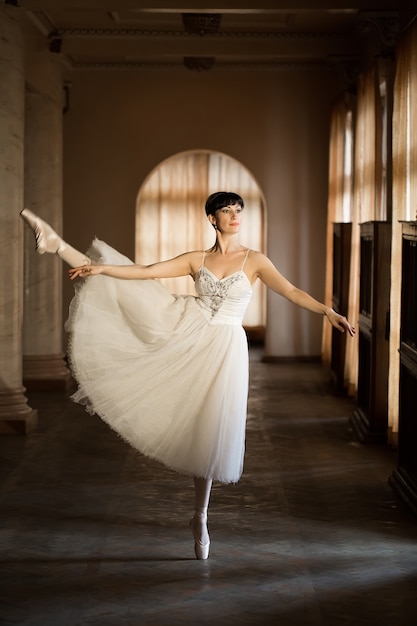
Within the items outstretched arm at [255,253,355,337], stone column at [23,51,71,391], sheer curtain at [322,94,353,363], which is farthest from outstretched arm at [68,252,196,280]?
sheer curtain at [322,94,353,363]

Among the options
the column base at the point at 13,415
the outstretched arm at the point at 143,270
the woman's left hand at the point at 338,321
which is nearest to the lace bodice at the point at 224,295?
the outstretched arm at the point at 143,270

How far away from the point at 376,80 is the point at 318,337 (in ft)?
18.4

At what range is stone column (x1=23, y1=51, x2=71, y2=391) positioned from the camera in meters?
12.0

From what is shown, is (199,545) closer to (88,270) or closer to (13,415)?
(88,270)

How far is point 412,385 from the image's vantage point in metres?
6.91

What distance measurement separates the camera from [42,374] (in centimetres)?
1215

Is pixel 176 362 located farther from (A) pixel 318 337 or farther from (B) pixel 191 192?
(B) pixel 191 192

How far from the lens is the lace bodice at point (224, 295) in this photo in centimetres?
555

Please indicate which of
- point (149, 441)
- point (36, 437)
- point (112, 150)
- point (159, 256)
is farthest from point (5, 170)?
point (159, 256)

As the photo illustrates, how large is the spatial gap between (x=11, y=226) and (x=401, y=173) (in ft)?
11.0

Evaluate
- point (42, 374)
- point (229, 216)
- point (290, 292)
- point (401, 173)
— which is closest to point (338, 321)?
point (290, 292)

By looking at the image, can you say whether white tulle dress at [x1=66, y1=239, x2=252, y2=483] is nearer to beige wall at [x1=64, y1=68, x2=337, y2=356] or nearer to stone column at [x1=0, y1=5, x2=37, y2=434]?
stone column at [x1=0, y1=5, x2=37, y2=434]

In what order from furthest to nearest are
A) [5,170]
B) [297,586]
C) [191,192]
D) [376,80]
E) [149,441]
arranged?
[191,192]
[376,80]
[5,170]
[149,441]
[297,586]

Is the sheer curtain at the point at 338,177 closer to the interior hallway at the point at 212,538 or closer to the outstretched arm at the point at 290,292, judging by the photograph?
the interior hallway at the point at 212,538
